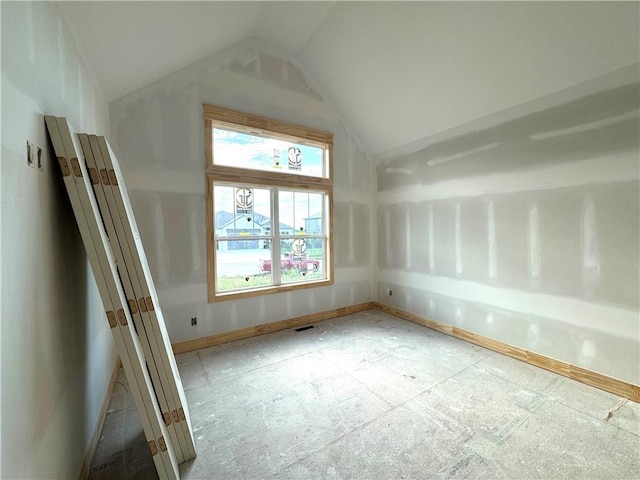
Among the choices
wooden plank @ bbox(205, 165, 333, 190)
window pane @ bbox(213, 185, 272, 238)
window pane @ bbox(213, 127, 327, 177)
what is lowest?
window pane @ bbox(213, 185, 272, 238)

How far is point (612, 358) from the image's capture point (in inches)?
91.1

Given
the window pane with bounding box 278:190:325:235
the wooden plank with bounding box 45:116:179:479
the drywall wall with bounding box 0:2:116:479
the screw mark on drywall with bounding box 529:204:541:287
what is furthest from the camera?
the window pane with bounding box 278:190:325:235

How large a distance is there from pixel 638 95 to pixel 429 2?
1.89 m

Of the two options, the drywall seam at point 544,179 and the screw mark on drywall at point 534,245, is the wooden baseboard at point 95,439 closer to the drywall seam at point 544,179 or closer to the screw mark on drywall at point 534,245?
the screw mark on drywall at point 534,245

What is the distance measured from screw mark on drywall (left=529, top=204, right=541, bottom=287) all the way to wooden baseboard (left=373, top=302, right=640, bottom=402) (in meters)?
0.76

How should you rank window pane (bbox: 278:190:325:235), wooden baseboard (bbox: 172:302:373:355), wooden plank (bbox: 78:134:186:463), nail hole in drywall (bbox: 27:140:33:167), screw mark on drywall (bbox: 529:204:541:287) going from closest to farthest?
nail hole in drywall (bbox: 27:140:33:167), wooden plank (bbox: 78:134:186:463), screw mark on drywall (bbox: 529:204:541:287), wooden baseboard (bbox: 172:302:373:355), window pane (bbox: 278:190:325:235)

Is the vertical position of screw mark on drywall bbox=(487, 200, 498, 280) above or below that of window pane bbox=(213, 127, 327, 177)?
below

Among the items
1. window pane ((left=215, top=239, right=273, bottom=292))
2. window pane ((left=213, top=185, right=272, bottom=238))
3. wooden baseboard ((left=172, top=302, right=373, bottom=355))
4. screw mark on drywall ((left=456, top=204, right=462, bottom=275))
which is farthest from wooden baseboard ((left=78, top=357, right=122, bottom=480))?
screw mark on drywall ((left=456, top=204, right=462, bottom=275))

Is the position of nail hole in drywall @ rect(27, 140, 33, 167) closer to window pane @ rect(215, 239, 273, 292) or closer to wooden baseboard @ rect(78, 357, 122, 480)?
wooden baseboard @ rect(78, 357, 122, 480)

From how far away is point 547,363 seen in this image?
268cm

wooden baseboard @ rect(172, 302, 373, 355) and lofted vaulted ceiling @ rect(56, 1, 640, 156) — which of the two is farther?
wooden baseboard @ rect(172, 302, 373, 355)

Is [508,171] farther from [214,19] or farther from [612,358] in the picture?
[214,19]

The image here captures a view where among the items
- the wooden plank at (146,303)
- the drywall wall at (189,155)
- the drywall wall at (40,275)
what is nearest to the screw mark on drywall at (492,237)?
the drywall wall at (189,155)

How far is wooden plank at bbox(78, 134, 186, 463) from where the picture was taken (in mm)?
1506
